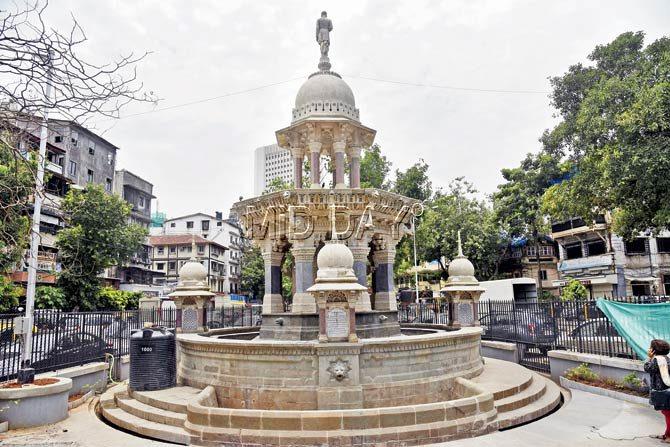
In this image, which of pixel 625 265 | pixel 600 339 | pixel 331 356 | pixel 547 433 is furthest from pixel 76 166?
pixel 625 265

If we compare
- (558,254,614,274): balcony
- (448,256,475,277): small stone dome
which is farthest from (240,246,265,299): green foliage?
(448,256,475,277): small stone dome

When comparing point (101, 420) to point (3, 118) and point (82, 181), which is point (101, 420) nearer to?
point (3, 118)

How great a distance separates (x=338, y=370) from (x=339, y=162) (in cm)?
748

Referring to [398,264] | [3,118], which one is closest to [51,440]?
[3,118]

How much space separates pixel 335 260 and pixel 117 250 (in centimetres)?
2948

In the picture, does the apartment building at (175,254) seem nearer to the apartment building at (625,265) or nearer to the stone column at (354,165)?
the apartment building at (625,265)

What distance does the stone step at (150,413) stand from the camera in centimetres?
907

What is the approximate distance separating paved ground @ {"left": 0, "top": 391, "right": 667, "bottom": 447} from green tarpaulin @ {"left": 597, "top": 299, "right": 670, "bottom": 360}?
1517 mm

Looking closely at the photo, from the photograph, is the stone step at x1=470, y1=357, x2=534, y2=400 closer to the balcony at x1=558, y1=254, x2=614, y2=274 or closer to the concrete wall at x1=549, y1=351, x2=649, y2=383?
the concrete wall at x1=549, y1=351, x2=649, y2=383

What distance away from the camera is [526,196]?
40.6 m

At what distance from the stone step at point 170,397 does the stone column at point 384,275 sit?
19.9ft

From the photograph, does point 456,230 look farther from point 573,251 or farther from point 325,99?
point 325,99

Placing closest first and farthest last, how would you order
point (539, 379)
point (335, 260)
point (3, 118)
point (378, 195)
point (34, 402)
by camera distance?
point (3, 118)
point (34, 402)
point (335, 260)
point (539, 379)
point (378, 195)

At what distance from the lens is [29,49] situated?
16.9 feet
